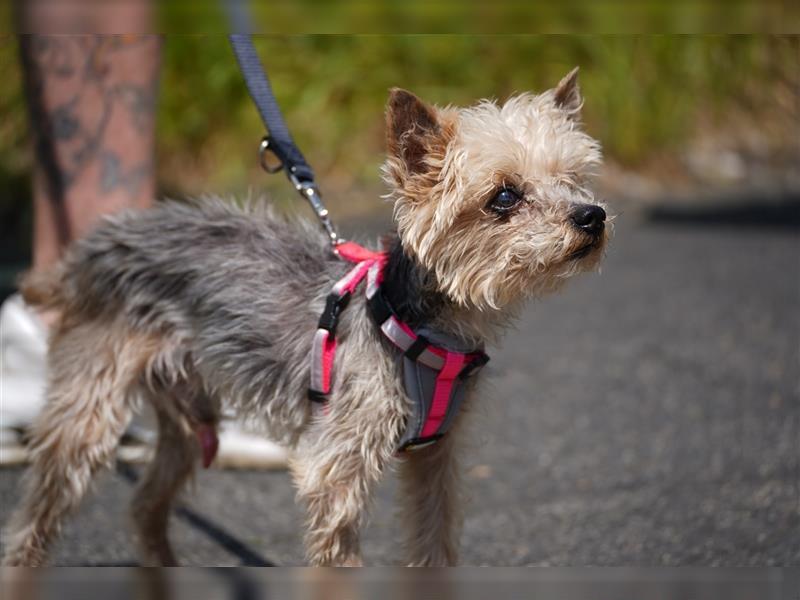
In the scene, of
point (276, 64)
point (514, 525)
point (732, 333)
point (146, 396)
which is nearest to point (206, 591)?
point (146, 396)

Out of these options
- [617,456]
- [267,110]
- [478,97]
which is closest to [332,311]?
[267,110]

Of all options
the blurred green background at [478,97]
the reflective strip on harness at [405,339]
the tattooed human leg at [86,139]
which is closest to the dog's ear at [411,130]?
the reflective strip on harness at [405,339]

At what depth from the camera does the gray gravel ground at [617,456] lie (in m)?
4.91

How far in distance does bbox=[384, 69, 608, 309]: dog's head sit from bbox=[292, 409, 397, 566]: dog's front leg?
552 millimetres

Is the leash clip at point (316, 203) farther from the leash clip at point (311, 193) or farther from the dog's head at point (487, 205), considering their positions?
the dog's head at point (487, 205)

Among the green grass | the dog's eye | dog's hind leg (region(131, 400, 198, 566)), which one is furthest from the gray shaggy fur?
the green grass

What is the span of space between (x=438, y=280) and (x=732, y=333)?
4.75 m

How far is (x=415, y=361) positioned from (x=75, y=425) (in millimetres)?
1426

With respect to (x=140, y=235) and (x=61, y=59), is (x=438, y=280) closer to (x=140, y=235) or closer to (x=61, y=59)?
(x=140, y=235)

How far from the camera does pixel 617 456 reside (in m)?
5.99

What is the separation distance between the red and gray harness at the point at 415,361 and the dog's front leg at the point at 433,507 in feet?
0.73

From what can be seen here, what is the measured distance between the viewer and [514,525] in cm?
518

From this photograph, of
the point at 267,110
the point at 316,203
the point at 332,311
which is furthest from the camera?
the point at 267,110

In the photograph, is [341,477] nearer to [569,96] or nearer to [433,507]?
[433,507]
